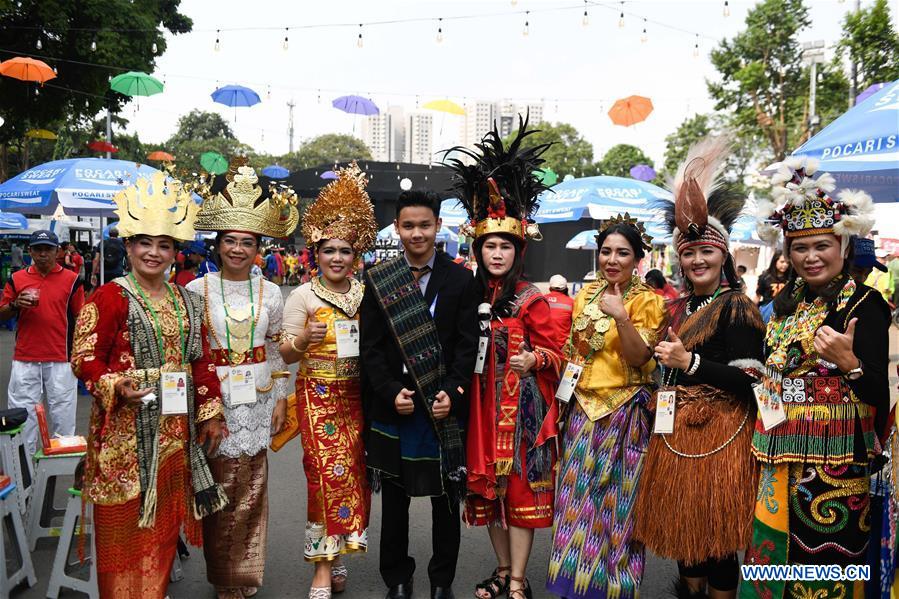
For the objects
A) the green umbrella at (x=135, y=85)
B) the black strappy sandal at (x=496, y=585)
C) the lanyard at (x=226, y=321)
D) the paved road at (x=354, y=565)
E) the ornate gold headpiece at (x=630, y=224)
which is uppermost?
the green umbrella at (x=135, y=85)

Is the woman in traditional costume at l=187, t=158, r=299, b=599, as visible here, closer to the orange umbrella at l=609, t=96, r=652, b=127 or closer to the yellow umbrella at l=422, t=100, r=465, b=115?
the orange umbrella at l=609, t=96, r=652, b=127

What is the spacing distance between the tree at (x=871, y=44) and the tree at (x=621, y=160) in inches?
1148

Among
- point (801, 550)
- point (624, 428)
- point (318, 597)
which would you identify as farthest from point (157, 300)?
point (801, 550)

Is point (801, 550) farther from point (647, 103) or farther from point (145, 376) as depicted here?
point (647, 103)

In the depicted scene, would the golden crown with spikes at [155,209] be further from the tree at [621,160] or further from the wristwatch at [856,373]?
the tree at [621,160]

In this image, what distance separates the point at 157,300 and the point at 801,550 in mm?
3055

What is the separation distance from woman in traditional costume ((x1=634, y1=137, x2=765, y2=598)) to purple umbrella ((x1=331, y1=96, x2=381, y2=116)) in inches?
532

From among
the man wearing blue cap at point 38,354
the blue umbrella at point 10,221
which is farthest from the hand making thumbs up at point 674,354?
the blue umbrella at point 10,221

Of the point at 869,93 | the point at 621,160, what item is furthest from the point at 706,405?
the point at 621,160

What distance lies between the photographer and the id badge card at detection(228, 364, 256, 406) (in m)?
3.67

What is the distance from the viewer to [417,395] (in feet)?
12.0

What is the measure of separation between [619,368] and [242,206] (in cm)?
212

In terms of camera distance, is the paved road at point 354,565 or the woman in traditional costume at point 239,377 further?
the paved road at point 354,565

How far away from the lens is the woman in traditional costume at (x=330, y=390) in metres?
3.75
